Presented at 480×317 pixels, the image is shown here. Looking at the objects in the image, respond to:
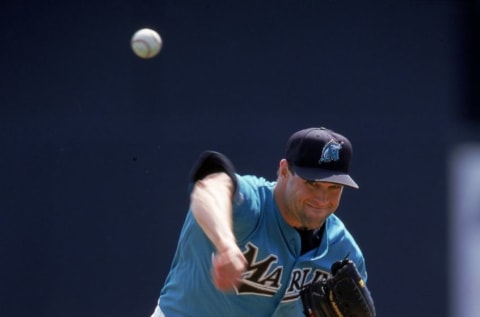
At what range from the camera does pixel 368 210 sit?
21.0ft

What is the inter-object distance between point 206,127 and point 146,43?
2.19 feet

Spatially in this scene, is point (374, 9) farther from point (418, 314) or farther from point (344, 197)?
point (418, 314)

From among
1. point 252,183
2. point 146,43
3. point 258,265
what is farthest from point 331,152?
point 146,43

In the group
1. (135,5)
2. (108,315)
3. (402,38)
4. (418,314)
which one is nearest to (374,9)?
(402,38)

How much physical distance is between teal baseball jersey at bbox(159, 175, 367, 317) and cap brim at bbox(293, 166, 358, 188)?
212mm

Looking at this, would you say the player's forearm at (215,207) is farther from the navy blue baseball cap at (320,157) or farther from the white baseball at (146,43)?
the white baseball at (146,43)

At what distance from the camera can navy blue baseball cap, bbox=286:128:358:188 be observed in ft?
12.4

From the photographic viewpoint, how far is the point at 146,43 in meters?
6.06

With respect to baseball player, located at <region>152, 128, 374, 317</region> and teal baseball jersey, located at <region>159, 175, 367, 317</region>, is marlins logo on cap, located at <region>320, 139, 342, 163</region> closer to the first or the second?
baseball player, located at <region>152, 128, 374, 317</region>

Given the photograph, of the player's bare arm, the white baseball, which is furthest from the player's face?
the white baseball

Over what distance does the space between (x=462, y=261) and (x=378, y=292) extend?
0.56 m

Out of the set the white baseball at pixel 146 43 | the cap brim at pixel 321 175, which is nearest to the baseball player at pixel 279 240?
the cap brim at pixel 321 175

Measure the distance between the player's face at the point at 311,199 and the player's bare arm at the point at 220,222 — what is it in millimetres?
339

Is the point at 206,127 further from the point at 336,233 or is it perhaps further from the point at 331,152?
the point at 331,152
